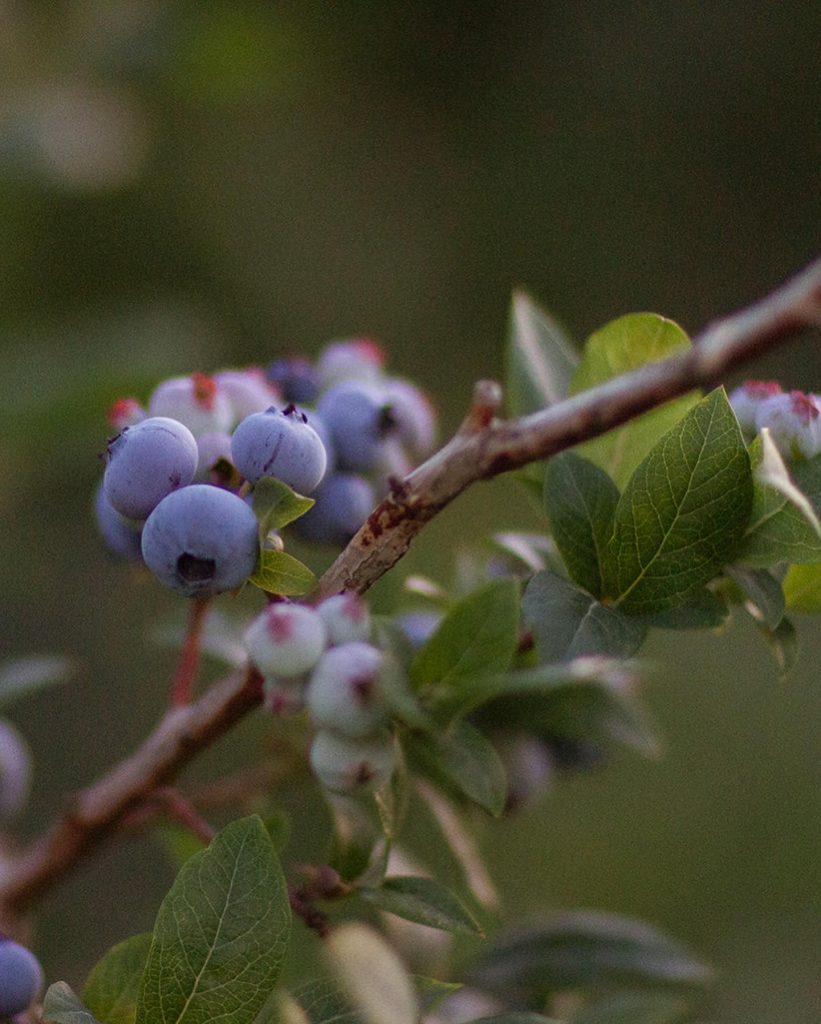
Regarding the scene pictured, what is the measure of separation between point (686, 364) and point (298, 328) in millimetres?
1897

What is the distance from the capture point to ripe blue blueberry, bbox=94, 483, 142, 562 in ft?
2.54

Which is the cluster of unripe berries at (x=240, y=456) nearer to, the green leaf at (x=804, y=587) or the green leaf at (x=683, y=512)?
the green leaf at (x=683, y=512)

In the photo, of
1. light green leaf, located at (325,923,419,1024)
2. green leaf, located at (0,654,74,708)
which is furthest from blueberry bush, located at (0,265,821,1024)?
green leaf, located at (0,654,74,708)

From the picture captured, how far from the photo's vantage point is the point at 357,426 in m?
0.82

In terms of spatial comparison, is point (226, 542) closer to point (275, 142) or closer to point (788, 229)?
point (275, 142)

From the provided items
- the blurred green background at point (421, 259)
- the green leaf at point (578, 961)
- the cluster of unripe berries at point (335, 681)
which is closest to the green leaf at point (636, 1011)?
the green leaf at point (578, 961)

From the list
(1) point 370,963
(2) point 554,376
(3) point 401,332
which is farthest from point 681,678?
(1) point 370,963

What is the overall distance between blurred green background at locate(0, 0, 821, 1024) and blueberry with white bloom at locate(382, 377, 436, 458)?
1.74ft

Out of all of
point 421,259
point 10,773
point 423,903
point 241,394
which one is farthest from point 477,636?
point 421,259

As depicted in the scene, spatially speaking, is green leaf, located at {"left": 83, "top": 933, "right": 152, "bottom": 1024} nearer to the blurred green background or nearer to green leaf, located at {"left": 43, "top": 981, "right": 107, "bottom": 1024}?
green leaf, located at {"left": 43, "top": 981, "right": 107, "bottom": 1024}

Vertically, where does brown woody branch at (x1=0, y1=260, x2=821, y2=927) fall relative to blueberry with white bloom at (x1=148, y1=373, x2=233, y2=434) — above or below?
below

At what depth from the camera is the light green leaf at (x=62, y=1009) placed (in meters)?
0.60

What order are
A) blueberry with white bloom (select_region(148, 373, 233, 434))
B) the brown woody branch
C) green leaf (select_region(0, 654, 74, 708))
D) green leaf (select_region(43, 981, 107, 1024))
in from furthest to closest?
green leaf (select_region(0, 654, 74, 708))
blueberry with white bloom (select_region(148, 373, 233, 434))
green leaf (select_region(43, 981, 107, 1024))
the brown woody branch

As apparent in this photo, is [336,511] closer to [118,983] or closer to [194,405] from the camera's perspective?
[194,405]
